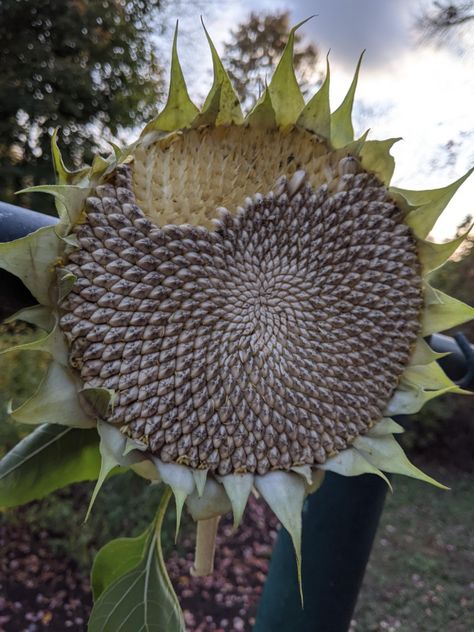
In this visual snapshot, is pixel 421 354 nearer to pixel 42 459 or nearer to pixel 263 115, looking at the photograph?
pixel 263 115

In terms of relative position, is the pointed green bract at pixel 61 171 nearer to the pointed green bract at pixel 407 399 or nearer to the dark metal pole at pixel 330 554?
the pointed green bract at pixel 407 399

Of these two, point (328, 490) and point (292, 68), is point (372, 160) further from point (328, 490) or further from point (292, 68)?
point (328, 490)

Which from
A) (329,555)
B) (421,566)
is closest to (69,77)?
(421,566)

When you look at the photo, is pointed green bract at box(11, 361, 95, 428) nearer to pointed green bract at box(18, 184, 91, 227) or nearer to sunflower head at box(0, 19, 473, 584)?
sunflower head at box(0, 19, 473, 584)

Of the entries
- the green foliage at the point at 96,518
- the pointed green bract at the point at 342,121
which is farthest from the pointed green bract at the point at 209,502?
the green foliage at the point at 96,518

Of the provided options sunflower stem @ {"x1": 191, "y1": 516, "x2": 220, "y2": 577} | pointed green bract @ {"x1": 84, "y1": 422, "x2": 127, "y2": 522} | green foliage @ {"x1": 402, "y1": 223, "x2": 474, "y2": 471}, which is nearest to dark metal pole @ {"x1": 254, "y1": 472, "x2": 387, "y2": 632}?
sunflower stem @ {"x1": 191, "y1": 516, "x2": 220, "y2": 577}

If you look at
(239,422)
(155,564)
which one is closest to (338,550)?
(155,564)
